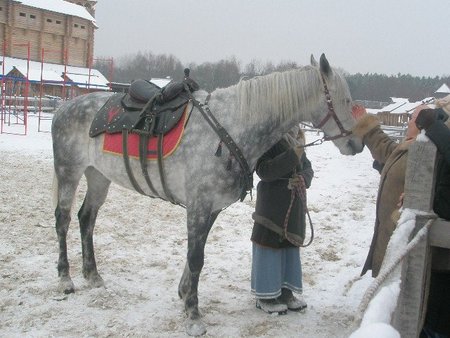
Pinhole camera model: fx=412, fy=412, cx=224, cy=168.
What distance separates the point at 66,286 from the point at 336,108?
271 centimetres

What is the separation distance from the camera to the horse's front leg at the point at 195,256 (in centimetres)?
302

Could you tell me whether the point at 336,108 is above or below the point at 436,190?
above

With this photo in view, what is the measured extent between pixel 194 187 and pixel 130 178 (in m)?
0.70

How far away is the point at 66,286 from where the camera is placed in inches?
142

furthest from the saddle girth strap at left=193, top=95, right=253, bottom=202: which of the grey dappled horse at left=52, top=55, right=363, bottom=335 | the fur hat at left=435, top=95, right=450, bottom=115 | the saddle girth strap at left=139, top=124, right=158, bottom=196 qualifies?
the fur hat at left=435, top=95, right=450, bottom=115

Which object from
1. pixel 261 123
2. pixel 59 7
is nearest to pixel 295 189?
pixel 261 123

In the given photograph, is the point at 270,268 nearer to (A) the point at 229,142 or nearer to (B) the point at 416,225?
(A) the point at 229,142

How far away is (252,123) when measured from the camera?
2988 millimetres

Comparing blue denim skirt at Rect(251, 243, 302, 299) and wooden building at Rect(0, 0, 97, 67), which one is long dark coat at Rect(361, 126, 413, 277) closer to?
blue denim skirt at Rect(251, 243, 302, 299)

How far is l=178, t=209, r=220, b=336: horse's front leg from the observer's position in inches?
119

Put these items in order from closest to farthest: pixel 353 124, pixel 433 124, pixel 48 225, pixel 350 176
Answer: pixel 433 124 < pixel 353 124 < pixel 48 225 < pixel 350 176

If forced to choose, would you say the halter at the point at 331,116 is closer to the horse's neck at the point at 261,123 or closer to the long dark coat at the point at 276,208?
the horse's neck at the point at 261,123

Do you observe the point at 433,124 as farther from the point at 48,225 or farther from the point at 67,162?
the point at 48,225

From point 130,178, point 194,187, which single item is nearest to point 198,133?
point 194,187
